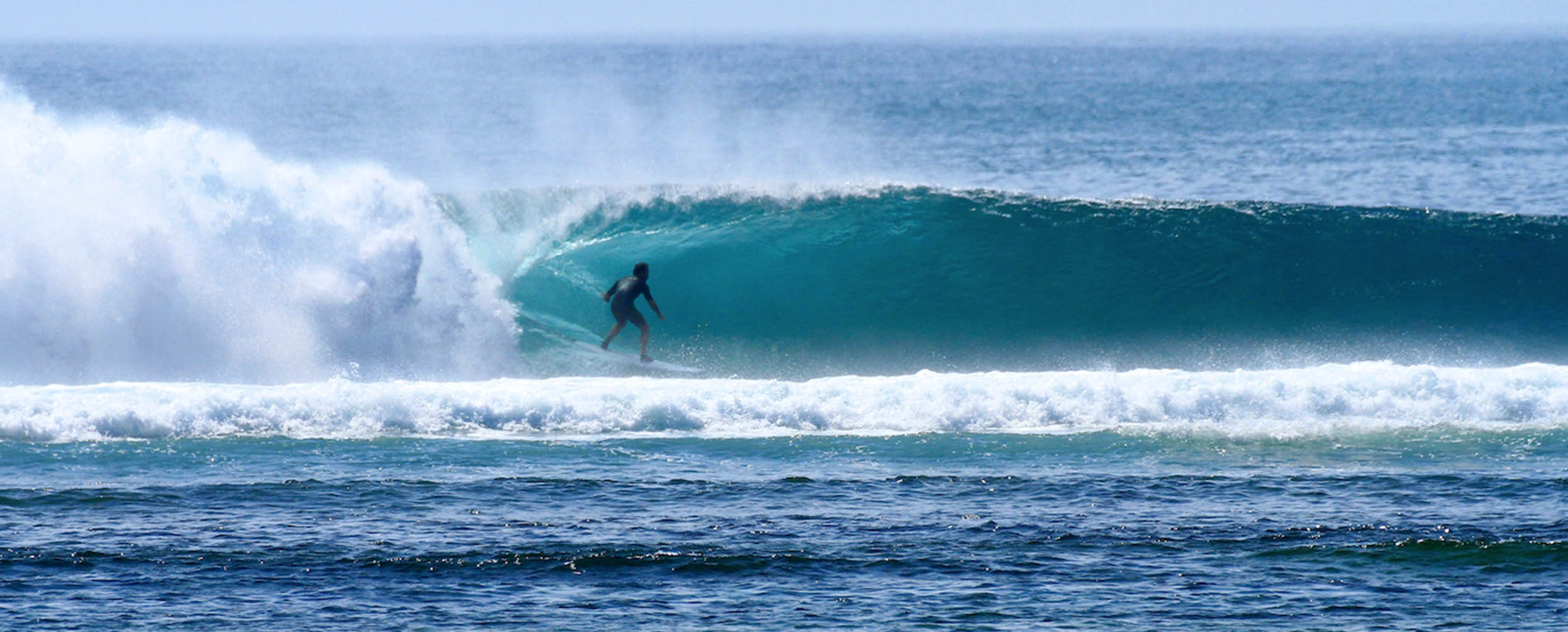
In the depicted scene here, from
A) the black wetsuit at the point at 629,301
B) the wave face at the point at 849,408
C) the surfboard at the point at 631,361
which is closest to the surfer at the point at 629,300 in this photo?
the black wetsuit at the point at 629,301

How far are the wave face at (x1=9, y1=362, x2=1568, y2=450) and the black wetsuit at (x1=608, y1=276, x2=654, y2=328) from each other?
2.28m

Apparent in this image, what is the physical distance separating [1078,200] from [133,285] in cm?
940

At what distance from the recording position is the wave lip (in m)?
10.8

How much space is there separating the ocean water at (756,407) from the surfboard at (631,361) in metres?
0.12

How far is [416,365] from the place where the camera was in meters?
13.5

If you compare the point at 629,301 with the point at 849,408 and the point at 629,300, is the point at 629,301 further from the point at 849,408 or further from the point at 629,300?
the point at 849,408

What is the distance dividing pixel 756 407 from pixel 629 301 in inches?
122

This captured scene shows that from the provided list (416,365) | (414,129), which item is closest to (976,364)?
(416,365)

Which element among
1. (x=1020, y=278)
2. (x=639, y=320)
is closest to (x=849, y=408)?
(x=639, y=320)

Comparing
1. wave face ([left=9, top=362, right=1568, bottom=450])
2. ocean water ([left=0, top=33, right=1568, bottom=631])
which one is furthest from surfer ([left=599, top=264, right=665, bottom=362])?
wave face ([left=9, top=362, right=1568, bottom=450])

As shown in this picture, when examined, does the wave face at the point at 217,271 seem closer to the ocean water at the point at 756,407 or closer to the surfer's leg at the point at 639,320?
the ocean water at the point at 756,407

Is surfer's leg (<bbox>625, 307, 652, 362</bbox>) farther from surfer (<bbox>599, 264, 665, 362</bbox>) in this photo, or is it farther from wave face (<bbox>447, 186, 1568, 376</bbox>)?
wave face (<bbox>447, 186, 1568, 376</bbox>)

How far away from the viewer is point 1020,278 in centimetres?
1608

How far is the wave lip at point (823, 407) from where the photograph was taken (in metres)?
10.8
